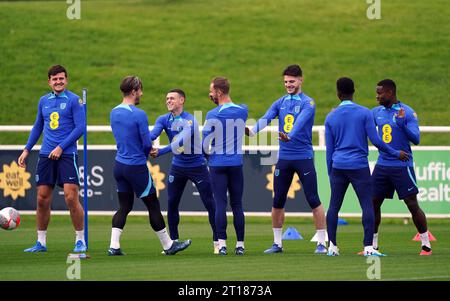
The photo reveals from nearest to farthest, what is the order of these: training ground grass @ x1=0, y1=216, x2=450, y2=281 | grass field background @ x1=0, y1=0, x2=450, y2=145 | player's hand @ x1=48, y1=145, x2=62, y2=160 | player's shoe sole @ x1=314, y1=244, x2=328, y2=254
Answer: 1. training ground grass @ x1=0, y1=216, x2=450, y2=281
2. player's hand @ x1=48, y1=145, x2=62, y2=160
3. player's shoe sole @ x1=314, y1=244, x2=328, y2=254
4. grass field background @ x1=0, y1=0, x2=450, y2=145

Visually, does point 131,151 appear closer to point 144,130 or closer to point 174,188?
point 144,130

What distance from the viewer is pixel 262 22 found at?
129ft

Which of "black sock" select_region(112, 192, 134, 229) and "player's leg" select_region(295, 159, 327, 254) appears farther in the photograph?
"player's leg" select_region(295, 159, 327, 254)

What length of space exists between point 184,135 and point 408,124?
9.74 ft

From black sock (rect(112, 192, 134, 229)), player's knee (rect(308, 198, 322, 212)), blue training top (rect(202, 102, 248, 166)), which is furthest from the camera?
player's knee (rect(308, 198, 322, 212))

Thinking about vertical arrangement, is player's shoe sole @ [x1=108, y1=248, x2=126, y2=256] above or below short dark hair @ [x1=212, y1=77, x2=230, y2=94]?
below

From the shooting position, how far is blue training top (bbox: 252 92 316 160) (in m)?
15.5

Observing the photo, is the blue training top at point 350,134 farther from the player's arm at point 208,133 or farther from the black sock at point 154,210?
the black sock at point 154,210

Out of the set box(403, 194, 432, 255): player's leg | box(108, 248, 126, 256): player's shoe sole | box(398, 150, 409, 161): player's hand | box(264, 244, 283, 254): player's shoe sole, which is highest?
box(398, 150, 409, 161): player's hand

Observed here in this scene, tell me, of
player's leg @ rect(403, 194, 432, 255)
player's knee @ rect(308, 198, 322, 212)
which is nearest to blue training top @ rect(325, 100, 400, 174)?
player's knee @ rect(308, 198, 322, 212)

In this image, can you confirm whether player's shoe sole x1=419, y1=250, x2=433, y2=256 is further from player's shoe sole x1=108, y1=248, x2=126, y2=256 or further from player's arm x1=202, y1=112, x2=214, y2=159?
player's shoe sole x1=108, y1=248, x2=126, y2=256

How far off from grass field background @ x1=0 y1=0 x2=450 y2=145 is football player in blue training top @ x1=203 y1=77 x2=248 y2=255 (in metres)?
13.9

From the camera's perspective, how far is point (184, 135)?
15430 mm

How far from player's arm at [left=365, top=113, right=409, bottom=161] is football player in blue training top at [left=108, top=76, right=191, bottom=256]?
2766mm
